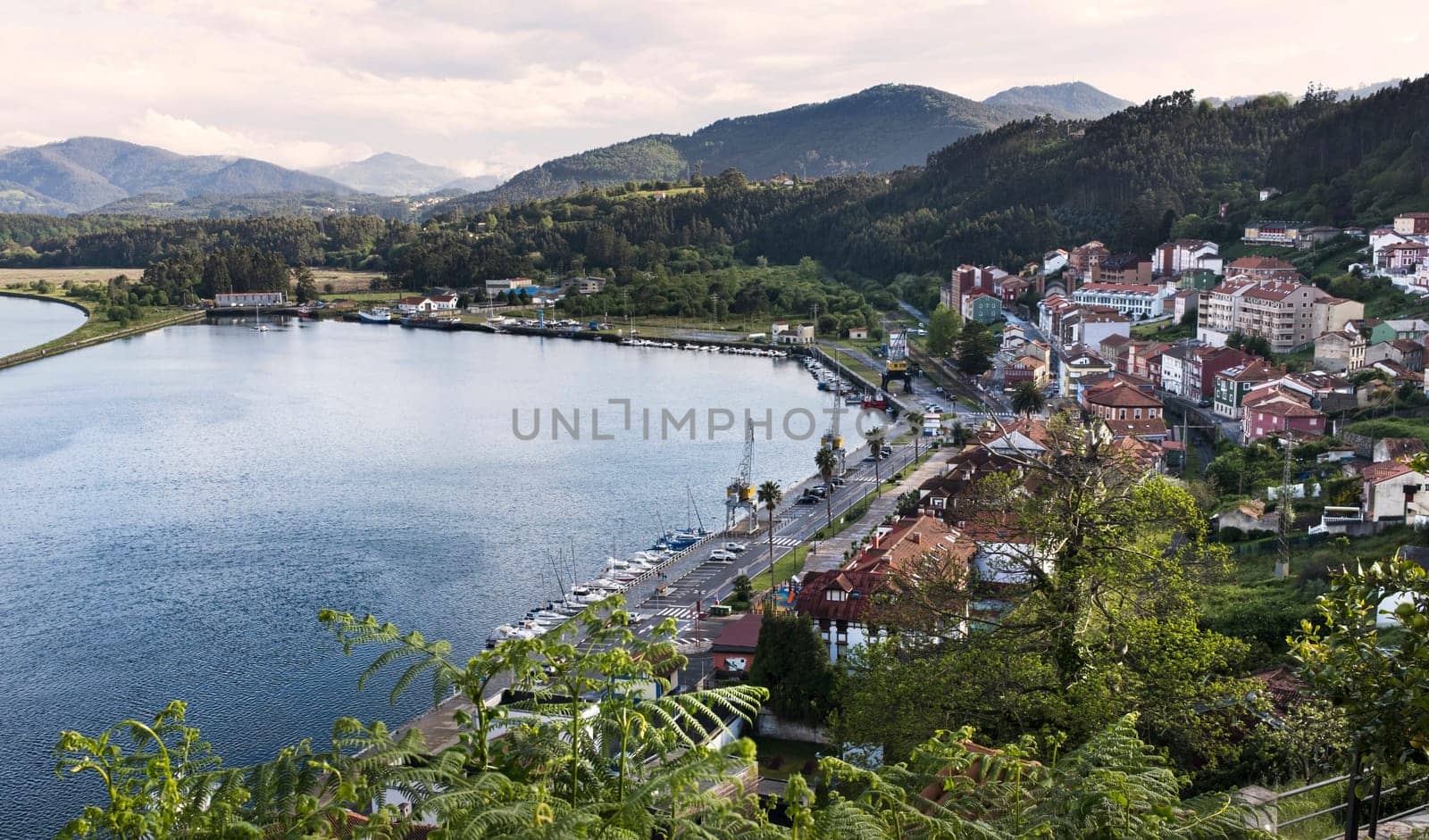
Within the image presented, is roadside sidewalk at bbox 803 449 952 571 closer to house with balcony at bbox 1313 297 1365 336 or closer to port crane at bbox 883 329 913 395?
port crane at bbox 883 329 913 395

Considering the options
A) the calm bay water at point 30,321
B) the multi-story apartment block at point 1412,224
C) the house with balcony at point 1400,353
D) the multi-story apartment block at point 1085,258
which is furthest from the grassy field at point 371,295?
the house with balcony at point 1400,353

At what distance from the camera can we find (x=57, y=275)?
152 feet

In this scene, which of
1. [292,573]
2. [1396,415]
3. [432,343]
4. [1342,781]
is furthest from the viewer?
[432,343]

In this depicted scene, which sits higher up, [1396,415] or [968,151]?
[968,151]

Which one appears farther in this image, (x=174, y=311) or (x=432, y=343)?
(x=174, y=311)

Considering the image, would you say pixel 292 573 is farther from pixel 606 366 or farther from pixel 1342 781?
pixel 606 366

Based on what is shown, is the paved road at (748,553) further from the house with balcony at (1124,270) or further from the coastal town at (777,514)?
the house with balcony at (1124,270)

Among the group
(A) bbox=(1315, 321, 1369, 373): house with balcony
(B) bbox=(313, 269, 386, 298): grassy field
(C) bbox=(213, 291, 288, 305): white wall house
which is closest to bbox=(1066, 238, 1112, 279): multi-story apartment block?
(A) bbox=(1315, 321, 1369, 373): house with balcony

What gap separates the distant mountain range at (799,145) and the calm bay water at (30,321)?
3806 centimetres

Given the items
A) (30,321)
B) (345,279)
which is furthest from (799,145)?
(30,321)

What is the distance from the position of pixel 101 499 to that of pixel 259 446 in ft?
10.8

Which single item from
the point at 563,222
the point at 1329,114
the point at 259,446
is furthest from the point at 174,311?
the point at 1329,114

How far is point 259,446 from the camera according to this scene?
16406 millimetres

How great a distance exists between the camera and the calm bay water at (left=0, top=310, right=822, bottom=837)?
312 inches
